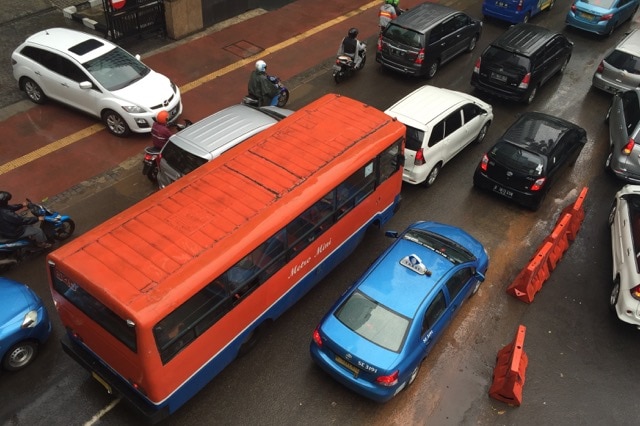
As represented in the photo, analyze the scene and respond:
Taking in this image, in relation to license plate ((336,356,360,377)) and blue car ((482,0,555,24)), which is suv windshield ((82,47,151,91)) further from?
blue car ((482,0,555,24))

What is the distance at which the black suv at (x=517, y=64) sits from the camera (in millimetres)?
15430

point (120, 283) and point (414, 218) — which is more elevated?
point (120, 283)

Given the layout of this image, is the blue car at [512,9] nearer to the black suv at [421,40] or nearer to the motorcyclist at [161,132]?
the black suv at [421,40]

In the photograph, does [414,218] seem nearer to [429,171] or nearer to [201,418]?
[429,171]

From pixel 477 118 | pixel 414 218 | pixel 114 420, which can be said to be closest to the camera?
pixel 114 420

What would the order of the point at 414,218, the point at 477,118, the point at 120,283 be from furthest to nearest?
the point at 477,118, the point at 414,218, the point at 120,283

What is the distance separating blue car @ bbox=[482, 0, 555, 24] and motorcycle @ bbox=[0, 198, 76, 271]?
1707 cm

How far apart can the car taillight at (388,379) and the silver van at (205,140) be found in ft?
16.8

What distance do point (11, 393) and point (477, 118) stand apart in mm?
11436

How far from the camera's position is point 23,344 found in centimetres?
835

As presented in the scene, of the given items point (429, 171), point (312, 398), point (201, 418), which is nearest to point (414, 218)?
point (429, 171)

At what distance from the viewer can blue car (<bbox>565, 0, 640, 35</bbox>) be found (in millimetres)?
20062

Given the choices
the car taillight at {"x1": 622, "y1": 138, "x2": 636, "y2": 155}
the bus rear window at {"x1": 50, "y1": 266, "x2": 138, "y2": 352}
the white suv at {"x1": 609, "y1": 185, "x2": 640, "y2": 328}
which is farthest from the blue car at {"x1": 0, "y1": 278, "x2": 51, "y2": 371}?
the car taillight at {"x1": 622, "y1": 138, "x2": 636, "y2": 155}

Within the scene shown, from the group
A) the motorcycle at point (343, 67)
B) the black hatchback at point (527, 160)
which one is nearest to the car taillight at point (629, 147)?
the black hatchback at point (527, 160)
